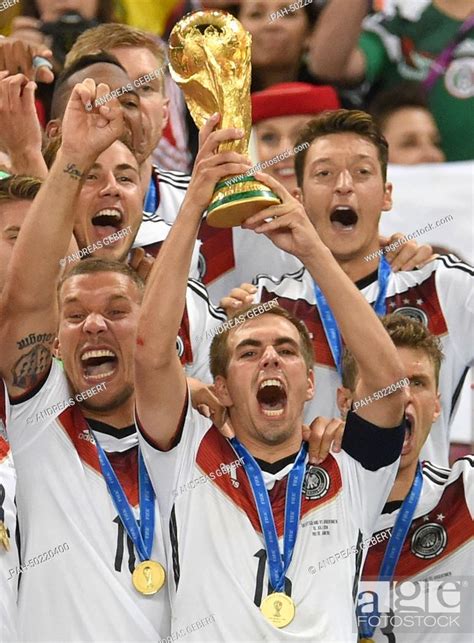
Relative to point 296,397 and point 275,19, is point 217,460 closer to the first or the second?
point 296,397

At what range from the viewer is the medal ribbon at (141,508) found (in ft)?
14.9

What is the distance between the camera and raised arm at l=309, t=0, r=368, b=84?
263 inches

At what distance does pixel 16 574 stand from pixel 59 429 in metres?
0.48

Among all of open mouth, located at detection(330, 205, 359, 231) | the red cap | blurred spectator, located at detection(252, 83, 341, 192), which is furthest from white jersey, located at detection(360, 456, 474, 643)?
the red cap

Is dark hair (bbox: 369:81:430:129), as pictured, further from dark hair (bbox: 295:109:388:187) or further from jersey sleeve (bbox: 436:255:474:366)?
jersey sleeve (bbox: 436:255:474:366)

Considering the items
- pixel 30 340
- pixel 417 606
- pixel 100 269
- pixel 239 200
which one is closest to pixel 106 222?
pixel 100 269

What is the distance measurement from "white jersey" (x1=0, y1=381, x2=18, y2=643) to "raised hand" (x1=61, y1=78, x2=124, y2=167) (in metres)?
0.83

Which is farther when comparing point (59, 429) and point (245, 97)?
point (59, 429)

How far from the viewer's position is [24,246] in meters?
4.34

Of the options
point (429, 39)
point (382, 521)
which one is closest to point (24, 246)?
point (382, 521)

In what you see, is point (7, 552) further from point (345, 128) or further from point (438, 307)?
point (345, 128)

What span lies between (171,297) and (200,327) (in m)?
0.91

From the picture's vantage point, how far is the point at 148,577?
4.50m

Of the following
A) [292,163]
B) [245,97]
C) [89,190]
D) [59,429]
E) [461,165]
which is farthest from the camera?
[461,165]
